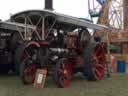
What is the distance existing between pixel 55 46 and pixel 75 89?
2.52m

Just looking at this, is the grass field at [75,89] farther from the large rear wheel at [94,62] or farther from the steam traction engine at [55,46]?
the steam traction engine at [55,46]

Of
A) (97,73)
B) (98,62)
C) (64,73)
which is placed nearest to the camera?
(64,73)

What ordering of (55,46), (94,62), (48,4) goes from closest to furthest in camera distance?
1. (55,46)
2. (94,62)
3. (48,4)

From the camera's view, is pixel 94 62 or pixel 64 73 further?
pixel 94 62

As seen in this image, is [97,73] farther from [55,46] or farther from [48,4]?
[48,4]

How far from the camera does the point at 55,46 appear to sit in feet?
47.5

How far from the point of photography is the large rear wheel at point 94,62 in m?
14.4

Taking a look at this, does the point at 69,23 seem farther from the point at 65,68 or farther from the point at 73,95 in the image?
the point at 73,95

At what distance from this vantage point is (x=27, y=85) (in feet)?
44.3

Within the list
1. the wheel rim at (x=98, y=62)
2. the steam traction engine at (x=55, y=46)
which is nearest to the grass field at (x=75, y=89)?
the wheel rim at (x=98, y=62)

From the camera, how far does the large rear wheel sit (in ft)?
47.3

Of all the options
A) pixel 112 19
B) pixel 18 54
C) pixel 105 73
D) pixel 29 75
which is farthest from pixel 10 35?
pixel 112 19

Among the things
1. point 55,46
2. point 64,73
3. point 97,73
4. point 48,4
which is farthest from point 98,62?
point 48,4

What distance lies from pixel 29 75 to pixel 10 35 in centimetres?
288
